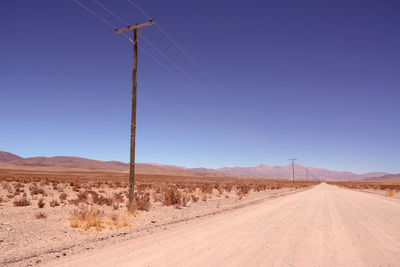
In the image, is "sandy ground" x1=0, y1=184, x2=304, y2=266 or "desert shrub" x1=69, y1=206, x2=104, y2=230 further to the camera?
"desert shrub" x1=69, y1=206, x2=104, y2=230

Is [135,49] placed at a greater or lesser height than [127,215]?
greater

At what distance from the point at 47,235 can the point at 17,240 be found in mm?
842

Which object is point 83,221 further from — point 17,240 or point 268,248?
point 268,248

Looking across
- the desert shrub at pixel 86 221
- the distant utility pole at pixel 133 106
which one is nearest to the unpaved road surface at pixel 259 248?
the desert shrub at pixel 86 221

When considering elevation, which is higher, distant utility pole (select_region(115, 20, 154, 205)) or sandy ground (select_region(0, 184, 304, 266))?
distant utility pole (select_region(115, 20, 154, 205))

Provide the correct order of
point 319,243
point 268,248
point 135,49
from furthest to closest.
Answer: point 135,49, point 319,243, point 268,248

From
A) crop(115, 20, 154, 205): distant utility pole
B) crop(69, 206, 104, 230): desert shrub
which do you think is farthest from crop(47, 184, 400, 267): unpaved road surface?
crop(115, 20, 154, 205): distant utility pole

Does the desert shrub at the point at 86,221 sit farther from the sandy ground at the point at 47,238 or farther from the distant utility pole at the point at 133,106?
the distant utility pole at the point at 133,106

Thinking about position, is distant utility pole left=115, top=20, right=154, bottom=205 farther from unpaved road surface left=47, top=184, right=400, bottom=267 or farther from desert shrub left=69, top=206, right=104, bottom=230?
unpaved road surface left=47, top=184, right=400, bottom=267

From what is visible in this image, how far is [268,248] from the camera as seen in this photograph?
6.29 m

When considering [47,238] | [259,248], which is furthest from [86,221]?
[259,248]

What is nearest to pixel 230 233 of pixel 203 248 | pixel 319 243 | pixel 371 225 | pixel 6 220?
pixel 203 248

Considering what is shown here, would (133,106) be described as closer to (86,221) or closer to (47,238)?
(86,221)

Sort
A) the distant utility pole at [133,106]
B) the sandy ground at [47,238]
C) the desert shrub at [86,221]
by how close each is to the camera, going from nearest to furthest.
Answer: the sandy ground at [47,238] → the desert shrub at [86,221] → the distant utility pole at [133,106]
